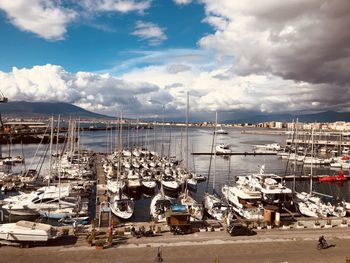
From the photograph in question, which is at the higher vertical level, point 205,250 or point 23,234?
point 23,234

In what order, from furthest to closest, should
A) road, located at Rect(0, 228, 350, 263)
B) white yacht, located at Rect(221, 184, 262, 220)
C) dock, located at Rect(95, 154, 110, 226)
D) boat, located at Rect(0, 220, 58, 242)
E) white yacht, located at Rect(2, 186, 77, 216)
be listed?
white yacht, located at Rect(2, 186, 77, 216) < white yacht, located at Rect(221, 184, 262, 220) < dock, located at Rect(95, 154, 110, 226) < boat, located at Rect(0, 220, 58, 242) < road, located at Rect(0, 228, 350, 263)

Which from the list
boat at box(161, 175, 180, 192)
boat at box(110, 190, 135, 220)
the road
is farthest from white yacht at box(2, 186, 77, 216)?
boat at box(161, 175, 180, 192)

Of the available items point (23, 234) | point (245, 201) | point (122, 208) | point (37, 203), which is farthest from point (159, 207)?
point (23, 234)

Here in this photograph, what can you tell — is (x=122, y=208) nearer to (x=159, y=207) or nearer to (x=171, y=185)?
(x=159, y=207)

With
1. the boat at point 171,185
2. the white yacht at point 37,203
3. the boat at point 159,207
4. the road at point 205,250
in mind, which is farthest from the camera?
the boat at point 171,185

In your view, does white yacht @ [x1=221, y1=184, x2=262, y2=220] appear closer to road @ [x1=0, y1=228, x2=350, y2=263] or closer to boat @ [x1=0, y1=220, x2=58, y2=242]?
road @ [x1=0, y1=228, x2=350, y2=263]

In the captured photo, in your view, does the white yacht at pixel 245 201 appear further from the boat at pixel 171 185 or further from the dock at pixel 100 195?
the dock at pixel 100 195

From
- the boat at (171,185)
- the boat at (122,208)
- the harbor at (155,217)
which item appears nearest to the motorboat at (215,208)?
the harbor at (155,217)

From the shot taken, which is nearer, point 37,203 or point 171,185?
point 37,203

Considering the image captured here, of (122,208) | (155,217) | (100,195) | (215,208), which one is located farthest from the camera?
(100,195)

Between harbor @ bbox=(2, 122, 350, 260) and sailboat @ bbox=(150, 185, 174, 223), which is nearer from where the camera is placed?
harbor @ bbox=(2, 122, 350, 260)

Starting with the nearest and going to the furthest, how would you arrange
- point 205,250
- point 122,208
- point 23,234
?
point 205,250 < point 23,234 < point 122,208

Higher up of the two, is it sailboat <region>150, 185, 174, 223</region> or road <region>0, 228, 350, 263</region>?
road <region>0, 228, 350, 263</region>

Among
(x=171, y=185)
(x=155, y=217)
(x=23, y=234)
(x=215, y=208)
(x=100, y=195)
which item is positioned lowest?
(x=100, y=195)
